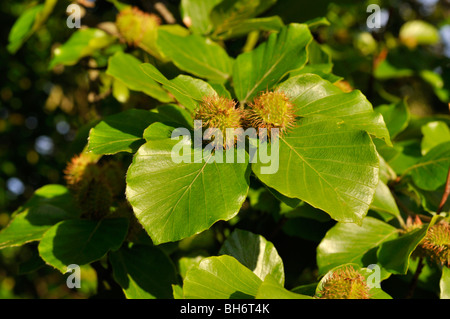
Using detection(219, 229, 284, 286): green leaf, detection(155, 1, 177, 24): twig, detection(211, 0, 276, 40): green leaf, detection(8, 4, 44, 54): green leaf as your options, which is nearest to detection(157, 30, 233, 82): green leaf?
detection(211, 0, 276, 40): green leaf

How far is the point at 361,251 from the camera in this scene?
96 cm

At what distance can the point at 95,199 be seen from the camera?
1104 millimetres

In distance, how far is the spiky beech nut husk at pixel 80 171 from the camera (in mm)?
1166

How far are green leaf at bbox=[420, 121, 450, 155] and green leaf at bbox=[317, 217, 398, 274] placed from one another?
14.2 inches

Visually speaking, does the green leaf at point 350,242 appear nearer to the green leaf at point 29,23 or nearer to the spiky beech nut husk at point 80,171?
the spiky beech nut husk at point 80,171

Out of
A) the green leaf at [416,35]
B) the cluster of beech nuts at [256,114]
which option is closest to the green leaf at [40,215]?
the cluster of beech nuts at [256,114]

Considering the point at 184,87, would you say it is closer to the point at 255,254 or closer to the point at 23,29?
the point at 255,254

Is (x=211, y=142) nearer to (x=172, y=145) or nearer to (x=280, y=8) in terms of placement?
(x=172, y=145)

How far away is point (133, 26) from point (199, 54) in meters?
0.42

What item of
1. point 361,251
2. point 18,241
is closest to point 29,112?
point 18,241

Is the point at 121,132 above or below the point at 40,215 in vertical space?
above

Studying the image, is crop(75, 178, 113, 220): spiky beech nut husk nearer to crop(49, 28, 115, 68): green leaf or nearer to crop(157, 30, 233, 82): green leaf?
crop(157, 30, 233, 82): green leaf

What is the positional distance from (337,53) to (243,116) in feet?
3.34

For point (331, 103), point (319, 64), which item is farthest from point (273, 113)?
point (319, 64)
